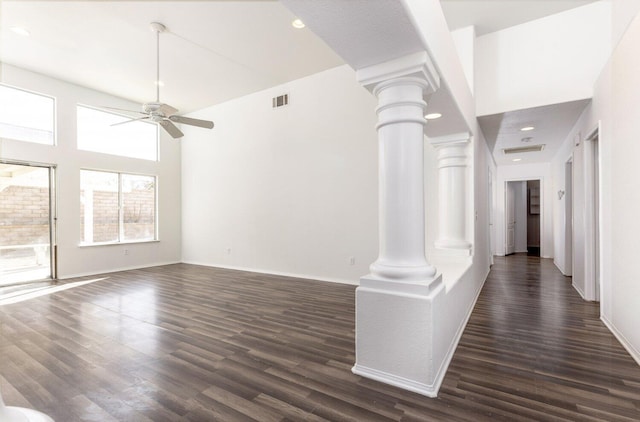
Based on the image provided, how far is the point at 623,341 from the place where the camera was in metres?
2.71

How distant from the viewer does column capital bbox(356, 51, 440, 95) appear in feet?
6.45

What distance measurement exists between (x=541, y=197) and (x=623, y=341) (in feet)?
22.4

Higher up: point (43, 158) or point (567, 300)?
point (43, 158)

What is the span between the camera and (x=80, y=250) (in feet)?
19.9

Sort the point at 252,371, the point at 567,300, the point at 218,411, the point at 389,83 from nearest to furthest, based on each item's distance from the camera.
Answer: the point at 218,411
the point at 389,83
the point at 252,371
the point at 567,300

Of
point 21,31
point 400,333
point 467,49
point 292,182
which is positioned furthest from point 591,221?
point 21,31

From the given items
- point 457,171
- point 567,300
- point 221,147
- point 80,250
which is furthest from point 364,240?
point 80,250

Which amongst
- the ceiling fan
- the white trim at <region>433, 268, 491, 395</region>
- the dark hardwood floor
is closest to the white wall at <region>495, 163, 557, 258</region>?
the dark hardwood floor

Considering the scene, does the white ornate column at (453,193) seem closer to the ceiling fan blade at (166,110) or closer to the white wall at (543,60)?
the white wall at (543,60)

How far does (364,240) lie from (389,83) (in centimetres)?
330

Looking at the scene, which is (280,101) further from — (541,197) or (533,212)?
(533,212)

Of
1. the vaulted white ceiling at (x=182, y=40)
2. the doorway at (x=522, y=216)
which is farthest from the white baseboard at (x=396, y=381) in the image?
the doorway at (x=522, y=216)

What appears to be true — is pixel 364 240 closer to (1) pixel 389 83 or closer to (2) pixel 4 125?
(1) pixel 389 83

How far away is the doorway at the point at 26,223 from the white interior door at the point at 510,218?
10844 millimetres
